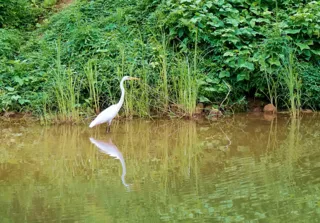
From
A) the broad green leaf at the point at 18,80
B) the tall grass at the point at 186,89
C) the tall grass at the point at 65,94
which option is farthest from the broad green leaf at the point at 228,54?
the broad green leaf at the point at 18,80

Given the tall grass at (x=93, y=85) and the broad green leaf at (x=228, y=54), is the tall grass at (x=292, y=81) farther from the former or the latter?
the tall grass at (x=93, y=85)

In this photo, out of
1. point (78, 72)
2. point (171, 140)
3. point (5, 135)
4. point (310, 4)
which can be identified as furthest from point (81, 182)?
point (310, 4)

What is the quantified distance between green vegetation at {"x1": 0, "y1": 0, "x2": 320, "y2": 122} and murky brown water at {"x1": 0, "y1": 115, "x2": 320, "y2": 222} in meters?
0.61

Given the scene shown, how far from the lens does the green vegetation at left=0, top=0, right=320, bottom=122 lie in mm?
10055

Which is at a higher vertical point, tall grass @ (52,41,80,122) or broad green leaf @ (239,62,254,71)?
broad green leaf @ (239,62,254,71)

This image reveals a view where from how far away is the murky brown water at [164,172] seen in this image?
5.15 m

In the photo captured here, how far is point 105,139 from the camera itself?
8711mm

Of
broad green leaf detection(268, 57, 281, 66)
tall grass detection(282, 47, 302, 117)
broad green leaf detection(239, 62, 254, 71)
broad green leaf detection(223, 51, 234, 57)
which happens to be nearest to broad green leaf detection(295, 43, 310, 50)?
tall grass detection(282, 47, 302, 117)

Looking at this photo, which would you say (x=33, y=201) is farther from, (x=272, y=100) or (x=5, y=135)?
A: (x=272, y=100)

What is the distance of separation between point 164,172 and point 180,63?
3.94m

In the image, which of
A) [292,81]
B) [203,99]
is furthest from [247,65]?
[203,99]

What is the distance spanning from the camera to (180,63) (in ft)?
33.4

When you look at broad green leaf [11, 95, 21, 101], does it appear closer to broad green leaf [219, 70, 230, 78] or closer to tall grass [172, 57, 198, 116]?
tall grass [172, 57, 198, 116]

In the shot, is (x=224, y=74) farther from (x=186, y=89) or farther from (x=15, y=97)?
(x=15, y=97)
